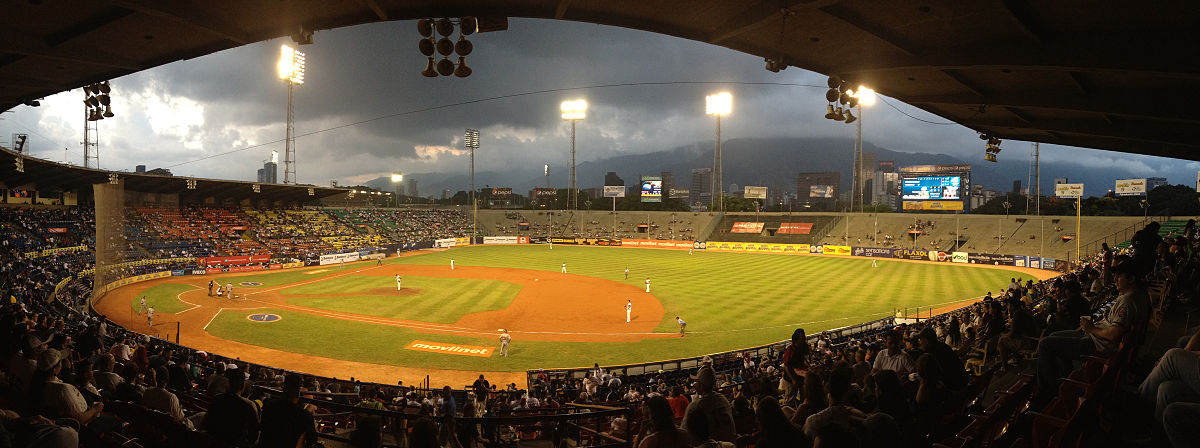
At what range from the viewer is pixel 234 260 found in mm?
46188

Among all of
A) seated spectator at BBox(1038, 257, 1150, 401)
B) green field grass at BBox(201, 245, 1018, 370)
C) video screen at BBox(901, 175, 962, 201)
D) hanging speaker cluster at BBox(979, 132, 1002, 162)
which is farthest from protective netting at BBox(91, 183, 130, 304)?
video screen at BBox(901, 175, 962, 201)

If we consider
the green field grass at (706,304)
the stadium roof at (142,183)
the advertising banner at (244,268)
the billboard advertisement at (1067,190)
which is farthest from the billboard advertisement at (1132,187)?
the stadium roof at (142,183)

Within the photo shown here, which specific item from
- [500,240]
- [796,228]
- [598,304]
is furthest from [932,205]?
[500,240]

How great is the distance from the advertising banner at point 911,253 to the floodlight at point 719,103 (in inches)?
1152

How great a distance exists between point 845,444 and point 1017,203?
117733 millimetres

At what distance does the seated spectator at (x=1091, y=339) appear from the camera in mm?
5789

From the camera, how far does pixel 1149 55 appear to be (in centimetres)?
642

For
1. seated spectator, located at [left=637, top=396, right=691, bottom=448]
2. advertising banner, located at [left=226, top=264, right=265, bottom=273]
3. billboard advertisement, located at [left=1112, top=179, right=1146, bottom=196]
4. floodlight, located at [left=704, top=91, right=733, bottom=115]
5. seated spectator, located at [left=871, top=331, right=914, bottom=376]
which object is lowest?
advertising banner, located at [left=226, top=264, right=265, bottom=273]

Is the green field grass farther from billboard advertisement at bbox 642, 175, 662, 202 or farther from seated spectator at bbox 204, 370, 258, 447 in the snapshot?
billboard advertisement at bbox 642, 175, 662, 202

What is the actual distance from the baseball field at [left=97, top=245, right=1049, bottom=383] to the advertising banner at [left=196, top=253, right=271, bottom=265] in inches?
89.6

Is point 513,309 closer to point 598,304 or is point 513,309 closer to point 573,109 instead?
point 598,304

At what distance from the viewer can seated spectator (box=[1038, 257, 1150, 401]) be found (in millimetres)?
5789

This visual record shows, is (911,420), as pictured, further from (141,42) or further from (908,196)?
(908,196)

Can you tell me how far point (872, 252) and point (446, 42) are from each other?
218 ft
